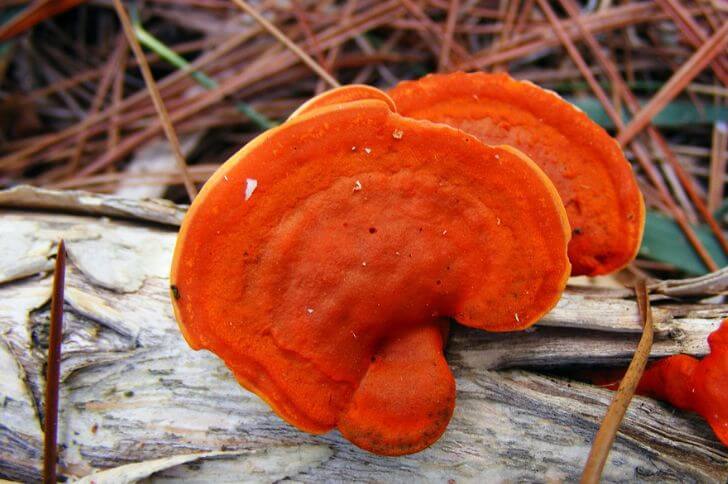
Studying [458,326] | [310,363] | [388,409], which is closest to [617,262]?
[458,326]

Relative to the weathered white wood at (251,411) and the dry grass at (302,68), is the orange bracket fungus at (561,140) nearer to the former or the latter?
the weathered white wood at (251,411)

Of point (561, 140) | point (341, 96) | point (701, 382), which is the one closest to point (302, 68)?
point (341, 96)

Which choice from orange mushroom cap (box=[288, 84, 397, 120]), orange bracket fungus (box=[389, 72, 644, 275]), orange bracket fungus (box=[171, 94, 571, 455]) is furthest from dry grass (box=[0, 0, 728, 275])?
orange bracket fungus (box=[171, 94, 571, 455])

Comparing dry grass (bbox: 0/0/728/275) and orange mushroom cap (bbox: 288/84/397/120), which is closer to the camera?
orange mushroom cap (bbox: 288/84/397/120)

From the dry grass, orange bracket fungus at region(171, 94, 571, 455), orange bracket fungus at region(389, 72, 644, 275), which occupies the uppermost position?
the dry grass

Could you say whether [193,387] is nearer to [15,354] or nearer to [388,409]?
[15,354]

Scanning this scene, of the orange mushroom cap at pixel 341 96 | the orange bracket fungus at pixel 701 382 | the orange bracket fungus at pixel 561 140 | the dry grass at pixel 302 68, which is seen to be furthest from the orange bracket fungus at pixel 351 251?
the dry grass at pixel 302 68

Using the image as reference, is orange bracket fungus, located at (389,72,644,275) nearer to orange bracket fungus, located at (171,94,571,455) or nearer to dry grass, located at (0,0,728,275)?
orange bracket fungus, located at (171,94,571,455)
